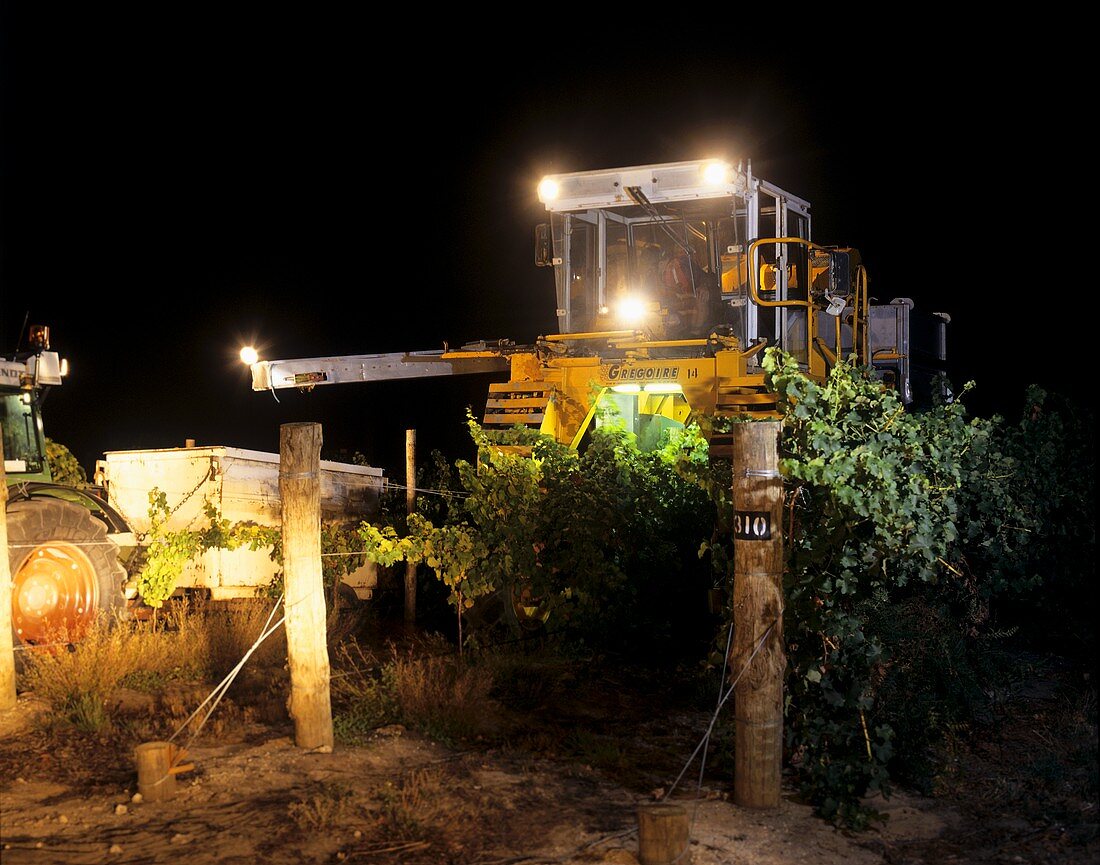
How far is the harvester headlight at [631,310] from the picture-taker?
11.9 metres

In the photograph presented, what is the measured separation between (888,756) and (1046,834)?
83cm

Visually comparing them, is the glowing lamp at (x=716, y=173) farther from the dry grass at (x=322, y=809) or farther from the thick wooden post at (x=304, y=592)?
the dry grass at (x=322, y=809)

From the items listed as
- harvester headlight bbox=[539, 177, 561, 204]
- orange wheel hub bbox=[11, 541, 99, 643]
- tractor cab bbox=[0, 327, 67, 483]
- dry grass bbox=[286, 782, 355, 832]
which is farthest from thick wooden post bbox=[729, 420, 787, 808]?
tractor cab bbox=[0, 327, 67, 483]

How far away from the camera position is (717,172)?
1121cm

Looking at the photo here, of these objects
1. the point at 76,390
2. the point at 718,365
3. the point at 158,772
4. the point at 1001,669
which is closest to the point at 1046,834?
the point at 1001,669

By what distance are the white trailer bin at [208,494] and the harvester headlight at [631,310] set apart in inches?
133

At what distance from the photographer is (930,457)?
7223 millimetres

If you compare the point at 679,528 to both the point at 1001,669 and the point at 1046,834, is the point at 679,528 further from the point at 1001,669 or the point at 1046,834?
the point at 1046,834

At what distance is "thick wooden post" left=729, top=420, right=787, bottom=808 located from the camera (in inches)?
240

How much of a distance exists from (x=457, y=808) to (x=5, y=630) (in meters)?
3.80

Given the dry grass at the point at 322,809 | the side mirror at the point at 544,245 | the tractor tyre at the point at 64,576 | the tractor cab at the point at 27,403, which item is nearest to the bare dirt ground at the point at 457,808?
the dry grass at the point at 322,809

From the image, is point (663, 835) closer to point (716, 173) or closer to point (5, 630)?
point (5, 630)

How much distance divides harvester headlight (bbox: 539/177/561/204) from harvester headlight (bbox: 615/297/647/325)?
4.31 feet

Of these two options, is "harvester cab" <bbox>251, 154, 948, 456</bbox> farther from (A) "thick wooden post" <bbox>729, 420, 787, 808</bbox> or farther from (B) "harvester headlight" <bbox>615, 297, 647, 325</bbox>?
(A) "thick wooden post" <bbox>729, 420, 787, 808</bbox>
